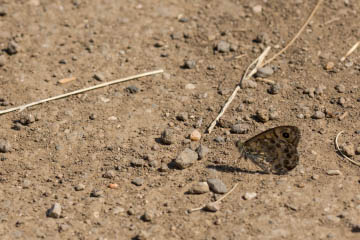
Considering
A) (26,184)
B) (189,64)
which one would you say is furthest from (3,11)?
(26,184)

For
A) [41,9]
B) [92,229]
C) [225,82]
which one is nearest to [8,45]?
[41,9]

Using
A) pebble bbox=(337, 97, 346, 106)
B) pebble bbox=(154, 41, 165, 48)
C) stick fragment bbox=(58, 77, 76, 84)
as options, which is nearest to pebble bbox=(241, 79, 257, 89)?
pebble bbox=(337, 97, 346, 106)

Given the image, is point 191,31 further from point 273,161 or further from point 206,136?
point 273,161

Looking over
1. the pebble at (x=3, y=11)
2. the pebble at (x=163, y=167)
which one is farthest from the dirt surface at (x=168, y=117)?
the pebble at (x=3, y=11)

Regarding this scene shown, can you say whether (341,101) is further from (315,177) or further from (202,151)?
(202,151)

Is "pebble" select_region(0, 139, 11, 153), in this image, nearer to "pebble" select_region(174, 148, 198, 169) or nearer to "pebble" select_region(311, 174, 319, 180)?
"pebble" select_region(174, 148, 198, 169)

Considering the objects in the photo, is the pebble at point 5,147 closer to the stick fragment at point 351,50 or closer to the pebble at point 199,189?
the pebble at point 199,189
